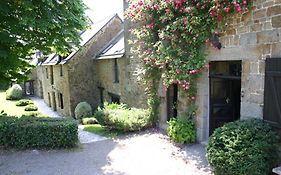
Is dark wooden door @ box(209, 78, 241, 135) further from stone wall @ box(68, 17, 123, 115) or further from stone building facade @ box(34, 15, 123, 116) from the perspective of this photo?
stone wall @ box(68, 17, 123, 115)

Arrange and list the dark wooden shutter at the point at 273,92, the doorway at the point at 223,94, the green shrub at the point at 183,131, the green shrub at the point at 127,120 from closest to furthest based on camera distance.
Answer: the dark wooden shutter at the point at 273,92, the doorway at the point at 223,94, the green shrub at the point at 183,131, the green shrub at the point at 127,120

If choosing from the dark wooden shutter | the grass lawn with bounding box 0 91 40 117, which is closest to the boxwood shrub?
the dark wooden shutter

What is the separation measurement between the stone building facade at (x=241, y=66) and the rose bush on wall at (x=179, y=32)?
275mm

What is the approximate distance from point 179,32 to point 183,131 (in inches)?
130

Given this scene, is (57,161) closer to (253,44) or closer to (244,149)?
(244,149)

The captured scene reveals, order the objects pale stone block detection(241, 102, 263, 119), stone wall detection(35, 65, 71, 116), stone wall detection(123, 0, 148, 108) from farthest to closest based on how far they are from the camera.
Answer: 1. stone wall detection(35, 65, 71, 116)
2. stone wall detection(123, 0, 148, 108)
3. pale stone block detection(241, 102, 263, 119)

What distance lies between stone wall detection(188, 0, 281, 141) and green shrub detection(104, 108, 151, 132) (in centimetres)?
448

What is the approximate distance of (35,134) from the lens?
26.0 ft

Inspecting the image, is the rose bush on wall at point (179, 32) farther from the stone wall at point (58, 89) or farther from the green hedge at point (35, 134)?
the stone wall at point (58, 89)

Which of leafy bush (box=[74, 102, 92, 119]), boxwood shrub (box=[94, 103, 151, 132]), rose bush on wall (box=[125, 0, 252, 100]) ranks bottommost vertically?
leafy bush (box=[74, 102, 92, 119])

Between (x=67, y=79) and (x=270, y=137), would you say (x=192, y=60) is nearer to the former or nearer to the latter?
(x=270, y=137)

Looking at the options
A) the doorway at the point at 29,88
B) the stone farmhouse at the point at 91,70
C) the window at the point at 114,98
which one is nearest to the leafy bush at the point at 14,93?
the doorway at the point at 29,88

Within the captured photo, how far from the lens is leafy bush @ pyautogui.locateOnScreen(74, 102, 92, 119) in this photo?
17.6 meters

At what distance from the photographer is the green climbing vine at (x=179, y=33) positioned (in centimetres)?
650
